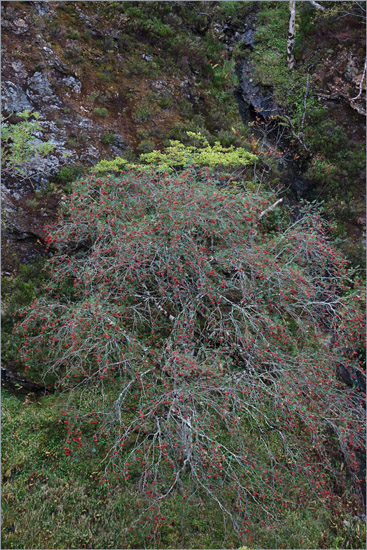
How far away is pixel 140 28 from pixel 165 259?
741 centimetres

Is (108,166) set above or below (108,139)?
below

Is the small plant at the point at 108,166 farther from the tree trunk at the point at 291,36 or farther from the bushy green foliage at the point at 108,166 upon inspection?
the tree trunk at the point at 291,36

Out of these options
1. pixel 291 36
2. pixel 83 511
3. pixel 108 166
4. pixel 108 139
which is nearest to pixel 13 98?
pixel 108 139

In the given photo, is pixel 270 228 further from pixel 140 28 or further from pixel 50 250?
pixel 140 28

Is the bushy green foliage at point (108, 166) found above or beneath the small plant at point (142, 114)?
beneath

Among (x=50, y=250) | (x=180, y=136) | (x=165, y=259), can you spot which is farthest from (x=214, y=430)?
(x=180, y=136)

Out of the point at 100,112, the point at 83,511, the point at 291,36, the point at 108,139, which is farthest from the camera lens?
the point at 291,36

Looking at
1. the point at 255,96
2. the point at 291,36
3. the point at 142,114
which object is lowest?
the point at 142,114

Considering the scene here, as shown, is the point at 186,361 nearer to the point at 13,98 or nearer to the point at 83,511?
the point at 83,511

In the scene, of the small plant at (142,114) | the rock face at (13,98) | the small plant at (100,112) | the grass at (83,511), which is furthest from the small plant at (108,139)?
the grass at (83,511)

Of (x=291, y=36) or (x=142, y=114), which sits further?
(x=291, y=36)

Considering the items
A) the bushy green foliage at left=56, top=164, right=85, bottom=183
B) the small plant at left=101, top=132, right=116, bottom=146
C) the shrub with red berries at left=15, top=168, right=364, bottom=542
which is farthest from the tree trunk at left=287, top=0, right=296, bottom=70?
the bushy green foliage at left=56, top=164, right=85, bottom=183

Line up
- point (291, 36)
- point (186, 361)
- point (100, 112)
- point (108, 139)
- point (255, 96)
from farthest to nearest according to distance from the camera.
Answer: point (255, 96) → point (291, 36) → point (100, 112) → point (108, 139) → point (186, 361)

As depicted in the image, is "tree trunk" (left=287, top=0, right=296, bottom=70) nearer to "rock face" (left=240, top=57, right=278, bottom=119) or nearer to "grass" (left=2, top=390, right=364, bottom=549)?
"rock face" (left=240, top=57, right=278, bottom=119)
